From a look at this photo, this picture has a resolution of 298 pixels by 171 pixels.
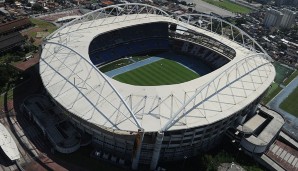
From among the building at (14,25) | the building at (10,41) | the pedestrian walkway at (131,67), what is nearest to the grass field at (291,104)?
the pedestrian walkway at (131,67)

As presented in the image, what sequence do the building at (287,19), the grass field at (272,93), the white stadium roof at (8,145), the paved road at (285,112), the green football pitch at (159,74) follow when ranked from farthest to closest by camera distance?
the building at (287,19), the grass field at (272,93), the green football pitch at (159,74), the paved road at (285,112), the white stadium roof at (8,145)

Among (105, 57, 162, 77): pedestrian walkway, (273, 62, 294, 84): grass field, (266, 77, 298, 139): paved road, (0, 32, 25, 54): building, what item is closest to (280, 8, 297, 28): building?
(273, 62, 294, 84): grass field

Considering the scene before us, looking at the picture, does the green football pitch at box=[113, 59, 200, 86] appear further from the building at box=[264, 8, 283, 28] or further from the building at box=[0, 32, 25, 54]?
the building at box=[264, 8, 283, 28]

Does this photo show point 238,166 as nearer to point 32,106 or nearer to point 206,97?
point 206,97

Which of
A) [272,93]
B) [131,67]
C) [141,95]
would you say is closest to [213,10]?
[272,93]

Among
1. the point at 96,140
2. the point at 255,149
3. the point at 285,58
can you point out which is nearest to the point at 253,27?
the point at 285,58

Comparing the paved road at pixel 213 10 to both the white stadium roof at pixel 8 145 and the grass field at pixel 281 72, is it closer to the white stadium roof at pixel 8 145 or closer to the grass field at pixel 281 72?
the grass field at pixel 281 72
